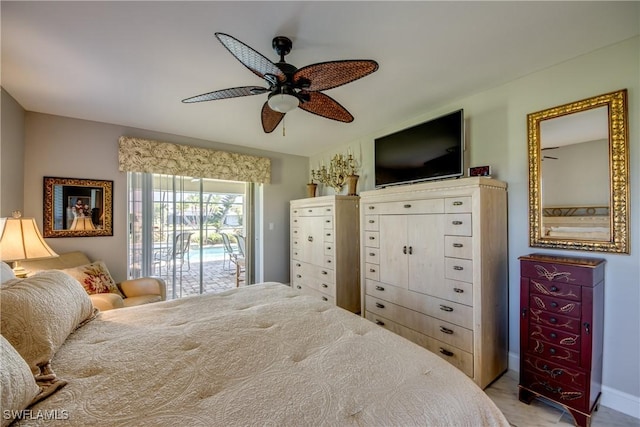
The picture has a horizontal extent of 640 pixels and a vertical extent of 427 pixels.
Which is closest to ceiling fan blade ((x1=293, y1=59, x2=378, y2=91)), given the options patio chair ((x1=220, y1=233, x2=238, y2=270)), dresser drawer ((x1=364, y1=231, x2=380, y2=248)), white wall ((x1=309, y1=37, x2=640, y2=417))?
white wall ((x1=309, y1=37, x2=640, y2=417))

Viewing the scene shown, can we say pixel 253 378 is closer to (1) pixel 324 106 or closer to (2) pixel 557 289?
(1) pixel 324 106

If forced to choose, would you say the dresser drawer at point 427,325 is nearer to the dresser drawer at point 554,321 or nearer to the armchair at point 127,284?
the dresser drawer at point 554,321

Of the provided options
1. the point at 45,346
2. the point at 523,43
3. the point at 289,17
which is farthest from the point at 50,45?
the point at 523,43

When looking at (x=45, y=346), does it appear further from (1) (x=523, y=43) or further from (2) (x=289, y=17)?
(1) (x=523, y=43)

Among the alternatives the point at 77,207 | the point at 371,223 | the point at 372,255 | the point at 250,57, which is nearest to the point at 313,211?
the point at 371,223

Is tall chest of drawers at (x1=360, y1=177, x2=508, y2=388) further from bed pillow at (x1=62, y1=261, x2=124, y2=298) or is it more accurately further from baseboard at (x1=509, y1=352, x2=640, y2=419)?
bed pillow at (x1=62, y1=261, x2=124, y2=298)

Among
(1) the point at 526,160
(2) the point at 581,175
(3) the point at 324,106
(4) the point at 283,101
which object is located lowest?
(2) the point at 581,175

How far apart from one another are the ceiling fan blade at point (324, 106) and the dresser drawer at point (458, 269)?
142 centimetres

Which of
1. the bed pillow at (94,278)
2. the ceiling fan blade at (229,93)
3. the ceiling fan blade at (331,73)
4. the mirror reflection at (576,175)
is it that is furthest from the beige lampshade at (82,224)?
the mirror reflection at (576,175)

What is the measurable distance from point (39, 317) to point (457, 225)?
2.51 m

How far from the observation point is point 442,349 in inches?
87.6

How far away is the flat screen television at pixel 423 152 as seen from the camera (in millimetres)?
2404

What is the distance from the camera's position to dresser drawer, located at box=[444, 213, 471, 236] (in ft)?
6.82

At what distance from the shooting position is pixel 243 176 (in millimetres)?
4113
